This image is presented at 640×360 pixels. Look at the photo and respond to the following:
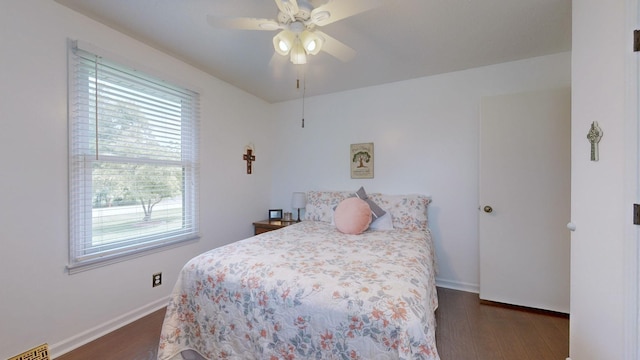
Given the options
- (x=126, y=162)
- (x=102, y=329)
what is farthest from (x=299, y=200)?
(x=102, y=329)

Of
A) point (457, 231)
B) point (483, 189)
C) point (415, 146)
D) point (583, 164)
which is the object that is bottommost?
point (457, 231)

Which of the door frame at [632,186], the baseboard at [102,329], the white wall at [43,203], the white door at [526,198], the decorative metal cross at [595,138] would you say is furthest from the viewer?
the white door at [526,198]

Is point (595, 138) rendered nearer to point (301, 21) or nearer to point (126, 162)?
point (301, 21)

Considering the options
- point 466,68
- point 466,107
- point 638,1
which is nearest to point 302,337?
point 638,1

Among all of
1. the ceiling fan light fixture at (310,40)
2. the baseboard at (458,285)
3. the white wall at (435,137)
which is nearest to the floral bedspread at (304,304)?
the white wall at (435,137)

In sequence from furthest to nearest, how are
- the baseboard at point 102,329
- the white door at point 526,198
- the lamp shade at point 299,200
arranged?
1. the lamp shade at point 299,200
2. the white door at point 526,198
3. the baseboard at point 102,329

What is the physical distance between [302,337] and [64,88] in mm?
2212

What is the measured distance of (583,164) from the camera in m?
1.31

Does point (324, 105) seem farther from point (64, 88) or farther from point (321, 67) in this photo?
point (64, 88)

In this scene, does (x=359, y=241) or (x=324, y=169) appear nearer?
(x=359, y=241)

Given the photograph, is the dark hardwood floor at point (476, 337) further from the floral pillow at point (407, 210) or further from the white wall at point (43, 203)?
the floral pillow at point (407, 210)

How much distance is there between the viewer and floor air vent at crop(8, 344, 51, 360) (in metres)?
1.50

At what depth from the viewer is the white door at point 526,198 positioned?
213 cm

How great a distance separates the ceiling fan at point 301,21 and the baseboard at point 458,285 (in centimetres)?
255
